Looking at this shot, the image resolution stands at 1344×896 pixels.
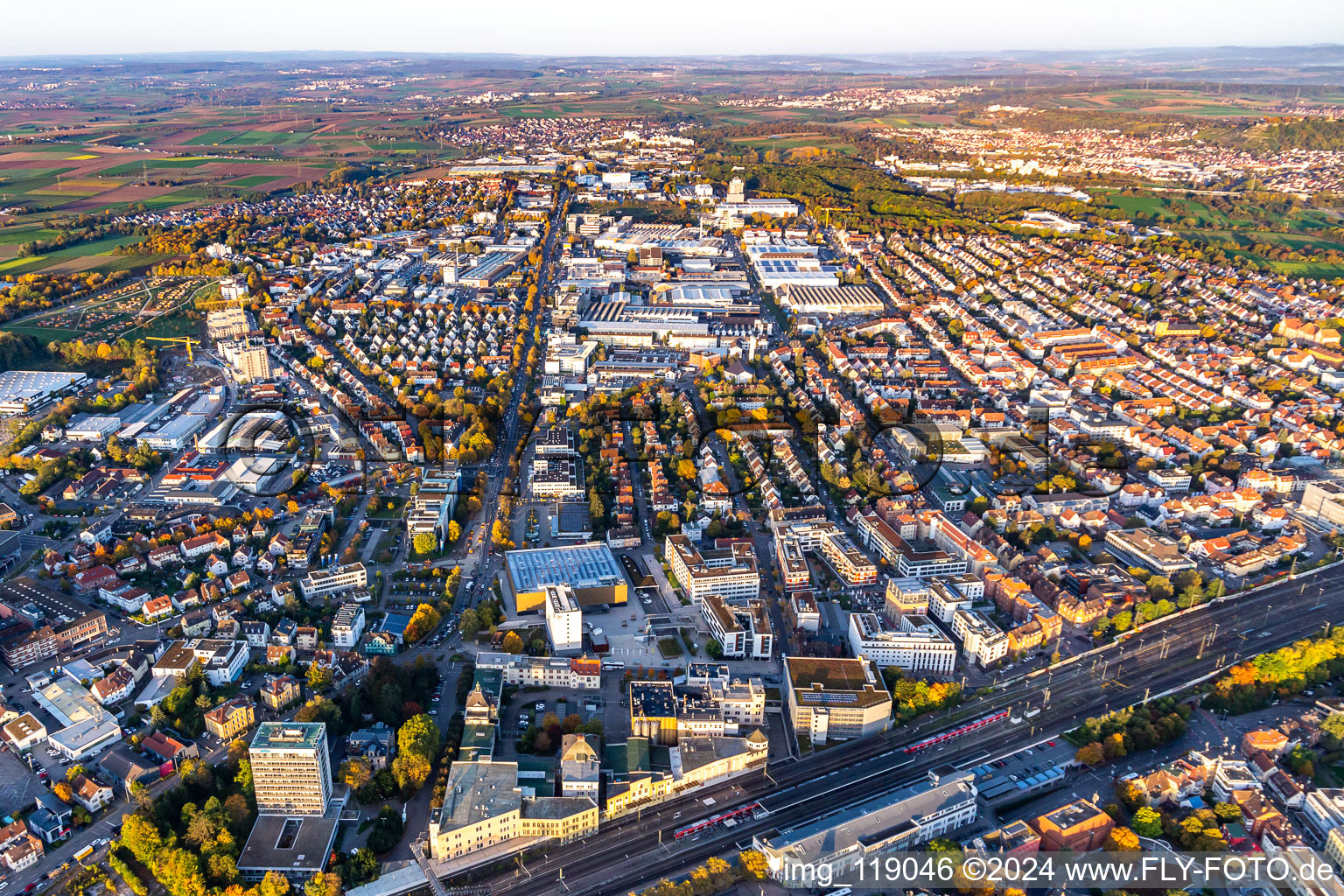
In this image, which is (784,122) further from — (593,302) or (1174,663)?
(1174,663)

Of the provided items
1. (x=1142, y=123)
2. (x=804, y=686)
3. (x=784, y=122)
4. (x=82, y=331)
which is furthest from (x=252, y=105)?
(x=804, y=686)

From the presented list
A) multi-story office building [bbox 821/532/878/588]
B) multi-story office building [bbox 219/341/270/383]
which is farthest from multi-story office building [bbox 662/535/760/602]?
multi-story office building [bbox 219/341/270/383]

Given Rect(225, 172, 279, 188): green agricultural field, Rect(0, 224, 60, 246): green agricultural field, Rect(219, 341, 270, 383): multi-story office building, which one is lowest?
Rect(219, 341, 270, 383): multi-story office building

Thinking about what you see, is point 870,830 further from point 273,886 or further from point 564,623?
point 273,886

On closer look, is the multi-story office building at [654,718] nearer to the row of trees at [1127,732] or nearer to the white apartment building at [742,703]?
the white apartment building at [742,703]

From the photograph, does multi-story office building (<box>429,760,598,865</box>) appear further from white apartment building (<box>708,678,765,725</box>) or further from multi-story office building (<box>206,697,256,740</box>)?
multi-story office building (<box>206,697,256,740</box>)

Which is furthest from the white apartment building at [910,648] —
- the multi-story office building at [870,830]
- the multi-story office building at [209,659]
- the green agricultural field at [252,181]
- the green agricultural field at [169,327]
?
the green agricultural field at [252,181]
